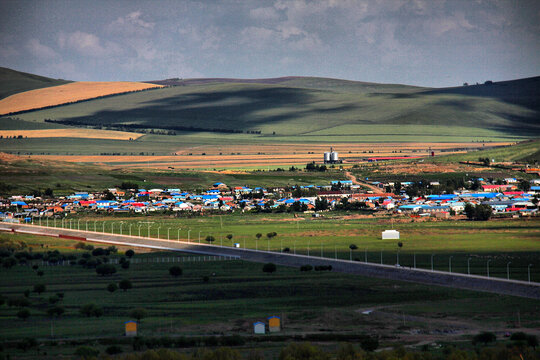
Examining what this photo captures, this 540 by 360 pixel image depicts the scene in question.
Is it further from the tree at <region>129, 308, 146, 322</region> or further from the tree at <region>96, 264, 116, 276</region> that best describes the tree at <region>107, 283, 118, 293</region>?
the tree at <region>129, 308, 146, 322</region>

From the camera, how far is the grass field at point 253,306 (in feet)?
208

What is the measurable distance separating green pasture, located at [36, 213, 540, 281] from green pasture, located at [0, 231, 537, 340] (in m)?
10.0

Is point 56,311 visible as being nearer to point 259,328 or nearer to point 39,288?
point 39,288

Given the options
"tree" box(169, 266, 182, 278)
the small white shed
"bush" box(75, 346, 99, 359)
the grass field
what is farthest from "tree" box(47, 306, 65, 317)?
the small white shed

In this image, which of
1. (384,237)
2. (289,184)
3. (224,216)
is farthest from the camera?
(289,184)

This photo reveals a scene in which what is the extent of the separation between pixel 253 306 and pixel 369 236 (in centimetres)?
4806

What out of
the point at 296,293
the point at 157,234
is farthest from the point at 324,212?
the point at 296,293

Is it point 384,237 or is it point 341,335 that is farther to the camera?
point 384,237

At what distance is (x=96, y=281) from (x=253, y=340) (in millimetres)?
28920

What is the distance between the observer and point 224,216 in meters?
150

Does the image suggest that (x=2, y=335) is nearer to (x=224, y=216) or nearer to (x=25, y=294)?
(x=25, y=294)

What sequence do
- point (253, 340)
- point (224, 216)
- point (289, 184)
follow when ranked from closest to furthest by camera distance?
1. point (253, 340)
2. point (224, 216)
3. point (289, 184)

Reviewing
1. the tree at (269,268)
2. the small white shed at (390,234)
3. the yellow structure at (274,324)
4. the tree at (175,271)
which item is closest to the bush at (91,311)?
the yellow structure at (274,324)

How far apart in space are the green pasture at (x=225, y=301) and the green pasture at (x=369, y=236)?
10035 millimetres
